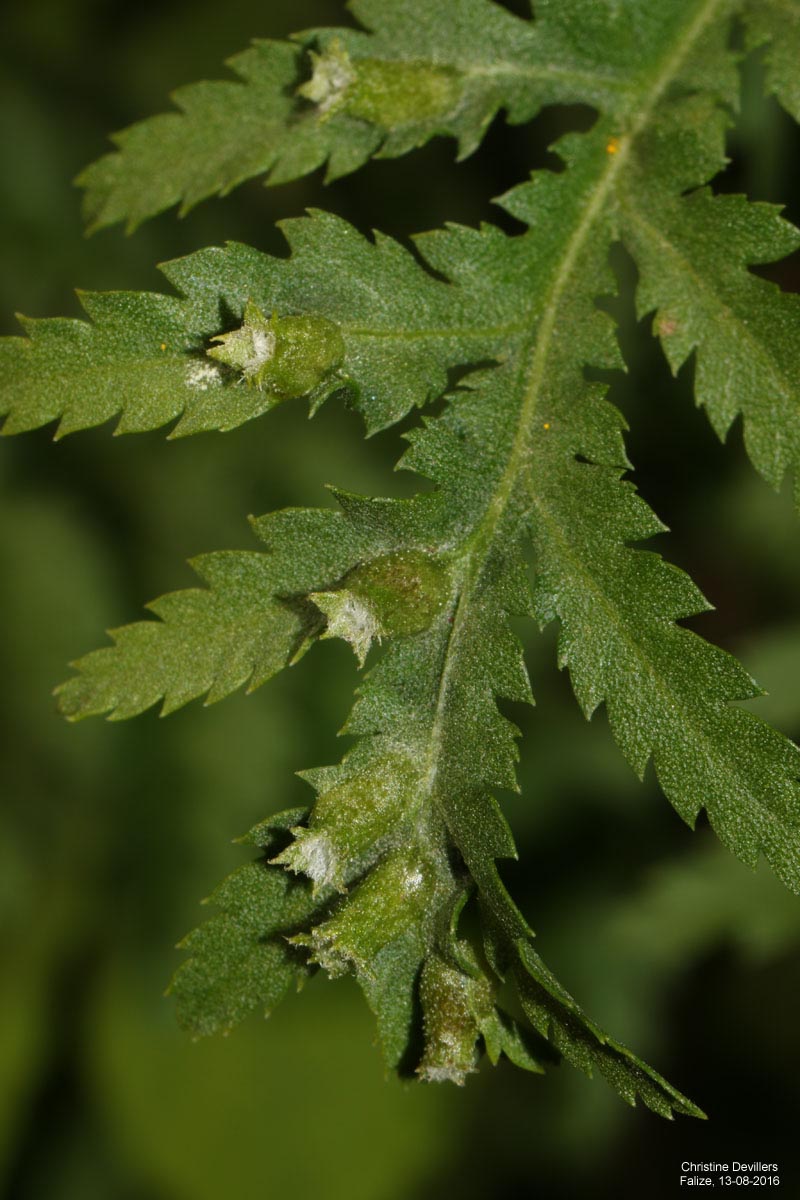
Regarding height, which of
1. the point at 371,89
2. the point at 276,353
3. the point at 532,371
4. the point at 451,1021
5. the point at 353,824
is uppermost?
the point at 371,89

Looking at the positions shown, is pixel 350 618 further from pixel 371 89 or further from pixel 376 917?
pixel 371 89

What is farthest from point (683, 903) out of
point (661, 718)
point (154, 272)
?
point (154, 272)

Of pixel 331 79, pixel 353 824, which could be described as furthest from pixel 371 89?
pixel 353 824

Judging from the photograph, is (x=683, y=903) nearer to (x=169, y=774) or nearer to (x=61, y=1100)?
(x=169, y=774)

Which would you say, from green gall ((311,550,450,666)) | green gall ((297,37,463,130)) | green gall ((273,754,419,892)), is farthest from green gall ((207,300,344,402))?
green gall ((273,754,419,892))

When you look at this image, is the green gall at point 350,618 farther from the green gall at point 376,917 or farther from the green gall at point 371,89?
the green gall at point 371,89

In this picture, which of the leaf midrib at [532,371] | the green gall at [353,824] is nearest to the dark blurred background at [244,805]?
the leaf midrib at [532,371]
